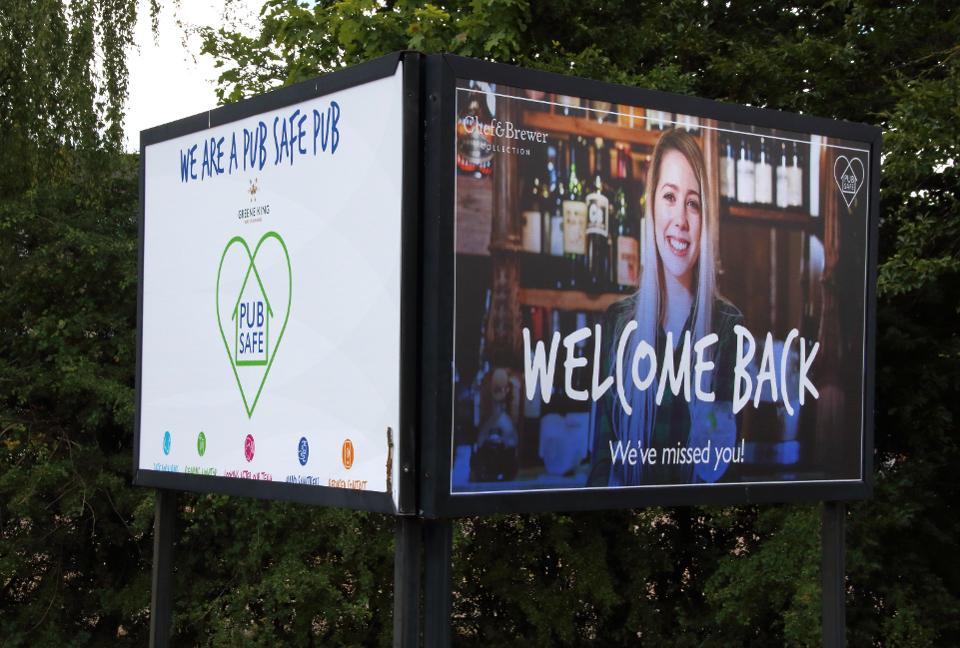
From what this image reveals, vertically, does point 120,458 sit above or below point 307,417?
below

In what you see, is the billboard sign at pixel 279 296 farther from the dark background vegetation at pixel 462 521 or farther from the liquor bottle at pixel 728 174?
the dark background vegetation at pixel 462 521

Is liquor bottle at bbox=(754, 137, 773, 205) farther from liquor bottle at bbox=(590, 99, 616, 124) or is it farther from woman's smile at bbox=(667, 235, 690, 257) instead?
liquor bottle at bbox=(590, 99, 616, 124)

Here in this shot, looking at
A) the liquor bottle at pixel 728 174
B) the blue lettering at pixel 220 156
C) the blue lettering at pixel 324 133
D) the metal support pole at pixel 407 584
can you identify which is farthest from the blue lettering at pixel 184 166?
the liquor bottle at pixel 728 174

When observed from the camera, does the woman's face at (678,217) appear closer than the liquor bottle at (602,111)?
No

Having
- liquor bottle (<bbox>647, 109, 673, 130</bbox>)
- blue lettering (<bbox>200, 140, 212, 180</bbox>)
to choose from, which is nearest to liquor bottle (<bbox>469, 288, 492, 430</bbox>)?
liquor bottle (<bbox>647, 109, 673, 130</bbox>)

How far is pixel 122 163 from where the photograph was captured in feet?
44.6

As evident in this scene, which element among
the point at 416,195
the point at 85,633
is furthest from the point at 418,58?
the point at 85,633

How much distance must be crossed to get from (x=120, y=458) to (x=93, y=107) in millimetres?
3402

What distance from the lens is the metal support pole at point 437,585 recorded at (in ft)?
14.2

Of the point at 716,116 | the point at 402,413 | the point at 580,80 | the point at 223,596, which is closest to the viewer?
the point at 402,413

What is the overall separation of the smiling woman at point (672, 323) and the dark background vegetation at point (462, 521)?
20.1 feet

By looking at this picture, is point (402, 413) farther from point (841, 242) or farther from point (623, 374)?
point (841, 242)

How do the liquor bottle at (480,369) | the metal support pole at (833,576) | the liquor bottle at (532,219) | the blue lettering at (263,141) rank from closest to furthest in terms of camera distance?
the liquor bottle at (480,369), the liquor bottle at (532,219), the blue lettering at (263,141), the metal support pole at (833,576)

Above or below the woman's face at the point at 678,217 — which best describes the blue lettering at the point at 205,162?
above
